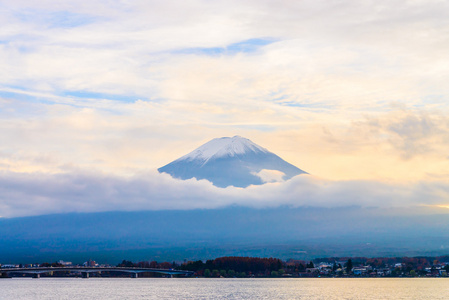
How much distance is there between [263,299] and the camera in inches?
4587

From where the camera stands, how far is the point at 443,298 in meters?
119

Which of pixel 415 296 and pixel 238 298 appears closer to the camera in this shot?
pixel 238 298

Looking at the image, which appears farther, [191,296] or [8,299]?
[191,296]

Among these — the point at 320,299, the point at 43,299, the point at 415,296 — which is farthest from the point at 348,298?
the point at 43,299


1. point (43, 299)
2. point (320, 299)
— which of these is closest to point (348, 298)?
point (320, 299)

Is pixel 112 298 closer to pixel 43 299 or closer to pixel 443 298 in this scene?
pixel 43 299

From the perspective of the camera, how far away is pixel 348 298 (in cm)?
12044

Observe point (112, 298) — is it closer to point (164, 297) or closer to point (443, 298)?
point (164, 297)

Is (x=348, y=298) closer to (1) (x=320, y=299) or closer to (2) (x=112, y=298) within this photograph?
(1) (x=320, y=299)

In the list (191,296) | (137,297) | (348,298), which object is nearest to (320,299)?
(348,298)

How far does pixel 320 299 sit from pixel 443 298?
755 inches

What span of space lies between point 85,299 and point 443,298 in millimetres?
55077

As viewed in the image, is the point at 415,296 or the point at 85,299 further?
the point at 415,296

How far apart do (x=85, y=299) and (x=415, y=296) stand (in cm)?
5364
